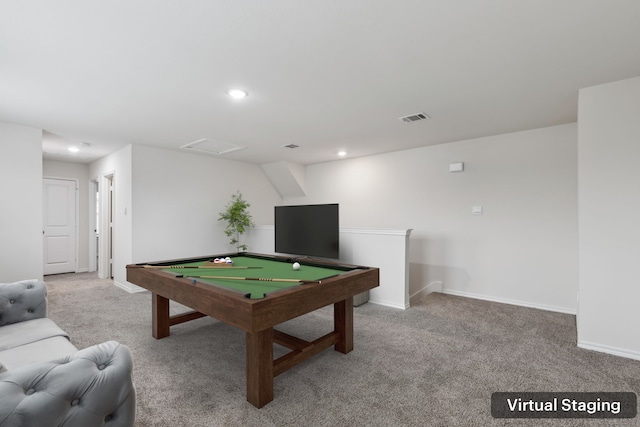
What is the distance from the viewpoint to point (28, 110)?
10.8 ft

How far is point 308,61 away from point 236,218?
387 centimetres

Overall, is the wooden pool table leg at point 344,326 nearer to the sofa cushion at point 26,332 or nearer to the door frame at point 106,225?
the sofa cushion at point 26,332

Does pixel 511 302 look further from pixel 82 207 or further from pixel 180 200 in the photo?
pixel 82 207

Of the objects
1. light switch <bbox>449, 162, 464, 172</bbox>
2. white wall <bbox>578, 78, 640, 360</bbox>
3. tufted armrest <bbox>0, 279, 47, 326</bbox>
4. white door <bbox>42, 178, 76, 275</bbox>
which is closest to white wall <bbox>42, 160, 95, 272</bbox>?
white door <bbox>42, 178, 76, 275</bbox>

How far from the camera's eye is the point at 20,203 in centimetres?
387

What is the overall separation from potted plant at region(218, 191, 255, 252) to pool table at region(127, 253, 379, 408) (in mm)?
2443

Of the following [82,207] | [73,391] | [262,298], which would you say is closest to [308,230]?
[262,298]

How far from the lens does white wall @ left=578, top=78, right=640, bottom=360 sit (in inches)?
102

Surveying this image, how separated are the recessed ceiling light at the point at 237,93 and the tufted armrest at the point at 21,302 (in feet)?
7.34

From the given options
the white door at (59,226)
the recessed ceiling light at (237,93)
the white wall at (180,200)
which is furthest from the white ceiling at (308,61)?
the white door at (59,226)

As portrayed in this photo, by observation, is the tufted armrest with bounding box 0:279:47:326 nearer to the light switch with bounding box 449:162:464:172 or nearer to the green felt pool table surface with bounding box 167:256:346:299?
the green felt pool table surface with bounding box 167:256:346:299

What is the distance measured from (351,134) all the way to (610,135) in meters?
2.67

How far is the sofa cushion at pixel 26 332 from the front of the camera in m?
1.92

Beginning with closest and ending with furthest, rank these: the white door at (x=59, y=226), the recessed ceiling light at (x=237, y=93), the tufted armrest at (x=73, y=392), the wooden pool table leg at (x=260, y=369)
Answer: the tufted armrest at (x=73, y=392) < the wooden pool table leg at (x=260, y=369) < the recessed ceiling light at (x=237, y=93) < the white door at (x=59, y=226)
